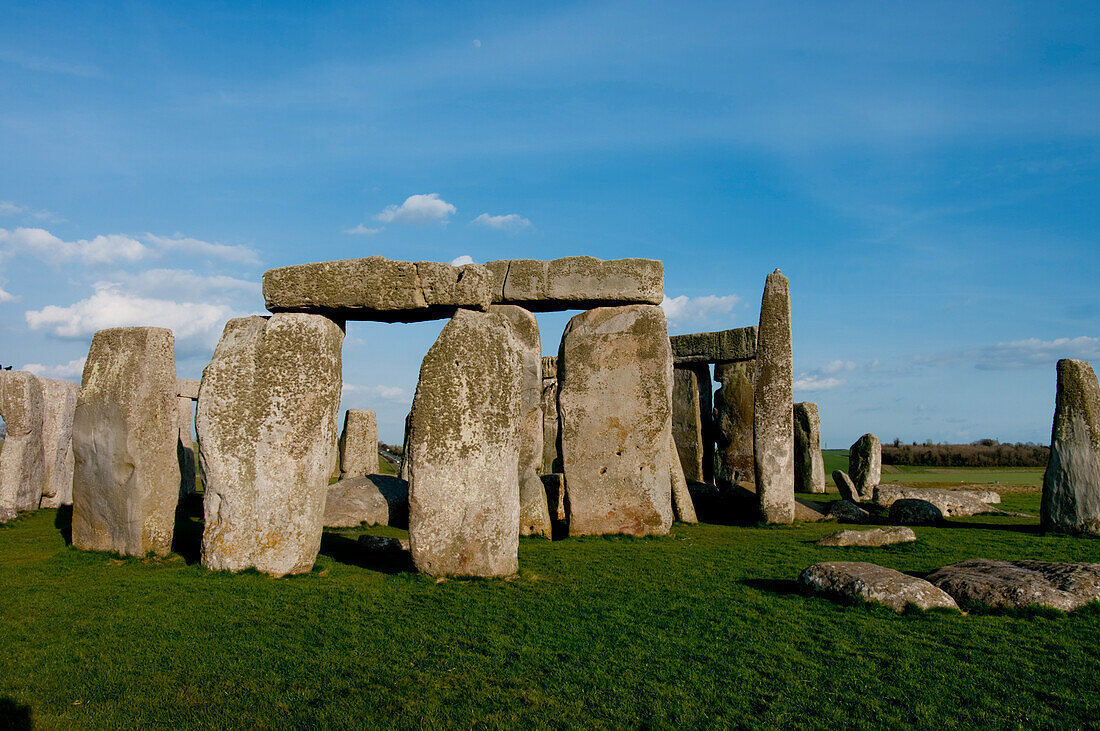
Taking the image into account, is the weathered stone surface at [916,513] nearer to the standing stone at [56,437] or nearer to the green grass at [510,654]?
the green grass at [510,654]

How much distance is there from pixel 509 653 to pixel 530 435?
6.92 m

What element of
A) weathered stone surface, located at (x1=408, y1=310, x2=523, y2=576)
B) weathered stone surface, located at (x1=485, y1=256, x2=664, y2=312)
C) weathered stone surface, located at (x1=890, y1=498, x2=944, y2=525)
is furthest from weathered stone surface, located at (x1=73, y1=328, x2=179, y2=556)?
weathered stone surface, located at (x1=890, y1=498, x2=944, y2=525)

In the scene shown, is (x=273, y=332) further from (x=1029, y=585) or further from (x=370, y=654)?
(x=1029, y=585)

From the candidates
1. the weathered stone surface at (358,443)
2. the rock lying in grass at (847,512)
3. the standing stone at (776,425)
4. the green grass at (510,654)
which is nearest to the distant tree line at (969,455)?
the rock lying in grass at (847,512)

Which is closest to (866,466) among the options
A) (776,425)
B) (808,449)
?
(808,449)

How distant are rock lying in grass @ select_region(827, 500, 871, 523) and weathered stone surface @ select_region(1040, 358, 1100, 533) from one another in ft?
9.76

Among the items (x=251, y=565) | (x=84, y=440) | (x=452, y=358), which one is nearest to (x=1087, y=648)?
(x=452, y=358)

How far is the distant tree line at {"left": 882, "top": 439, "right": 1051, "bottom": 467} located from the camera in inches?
1197

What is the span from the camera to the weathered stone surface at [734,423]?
58.9 ft

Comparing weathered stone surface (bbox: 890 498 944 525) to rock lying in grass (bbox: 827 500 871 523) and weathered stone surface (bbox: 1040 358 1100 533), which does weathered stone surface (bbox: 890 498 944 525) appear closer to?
rock lying in grass (bbox: 827 500 871 523)

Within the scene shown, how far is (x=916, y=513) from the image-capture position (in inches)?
520

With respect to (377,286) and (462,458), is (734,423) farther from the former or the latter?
(377,286)

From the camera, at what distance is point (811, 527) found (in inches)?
491

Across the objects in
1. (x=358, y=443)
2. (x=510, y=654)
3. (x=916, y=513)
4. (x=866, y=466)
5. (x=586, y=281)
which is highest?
(x=586, y=281)
